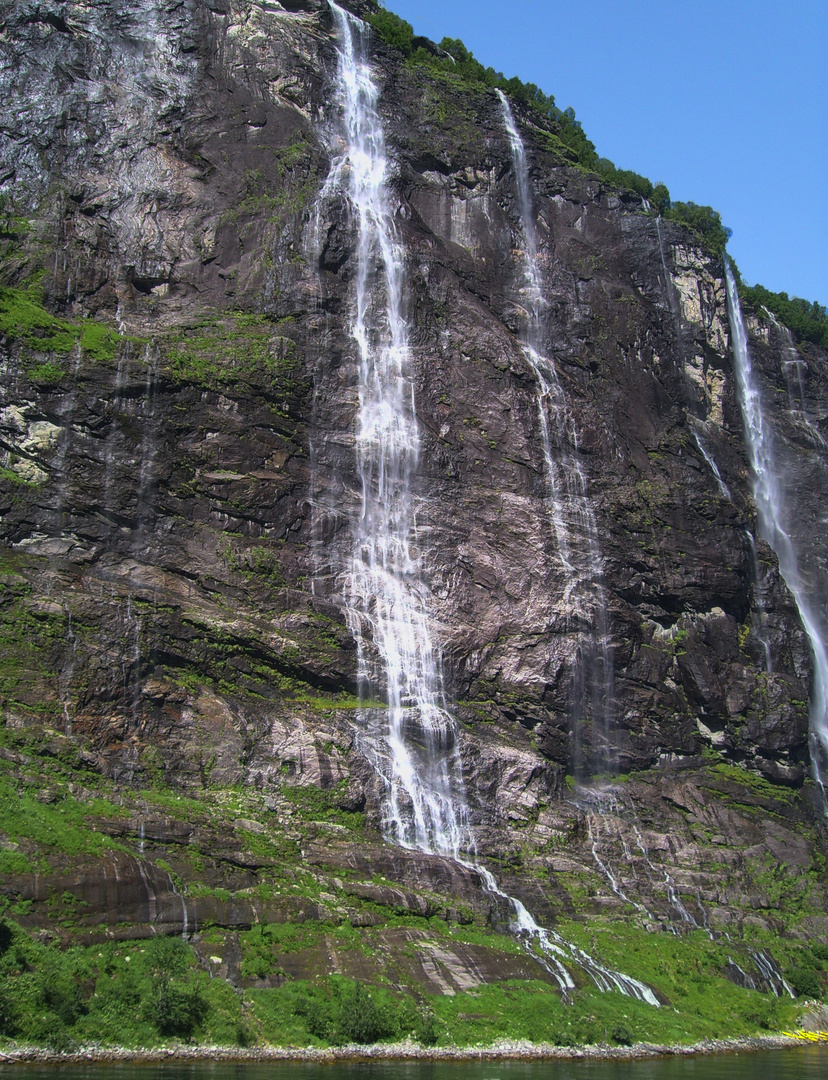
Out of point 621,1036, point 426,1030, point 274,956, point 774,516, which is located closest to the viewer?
point 426,1030

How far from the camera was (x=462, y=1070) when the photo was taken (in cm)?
2023

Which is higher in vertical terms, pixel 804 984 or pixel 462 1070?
pixel 462 1070

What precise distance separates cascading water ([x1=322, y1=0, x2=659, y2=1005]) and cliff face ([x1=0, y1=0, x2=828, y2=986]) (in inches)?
28.0

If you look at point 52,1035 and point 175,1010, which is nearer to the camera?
point 52,1035

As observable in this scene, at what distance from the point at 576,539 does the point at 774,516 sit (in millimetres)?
17320

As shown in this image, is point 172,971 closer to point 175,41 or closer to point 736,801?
point 736,801

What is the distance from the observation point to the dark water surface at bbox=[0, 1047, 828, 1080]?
57.3 feet

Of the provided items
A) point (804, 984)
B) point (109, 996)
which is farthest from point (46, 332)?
point (804, 984)

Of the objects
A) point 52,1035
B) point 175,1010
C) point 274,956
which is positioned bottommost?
point 52,1035

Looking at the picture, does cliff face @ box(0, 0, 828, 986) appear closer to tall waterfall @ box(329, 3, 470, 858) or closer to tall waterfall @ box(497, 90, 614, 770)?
tall waterfall @ box(497, 90, 614, 770)

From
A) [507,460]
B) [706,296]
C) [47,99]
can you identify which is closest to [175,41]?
[47,99]

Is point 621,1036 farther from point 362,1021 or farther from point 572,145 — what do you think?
point 572,145

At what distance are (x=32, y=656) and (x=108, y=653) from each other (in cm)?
226

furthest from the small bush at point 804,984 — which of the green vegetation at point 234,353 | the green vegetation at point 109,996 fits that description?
the green vegetation at point 234,353
